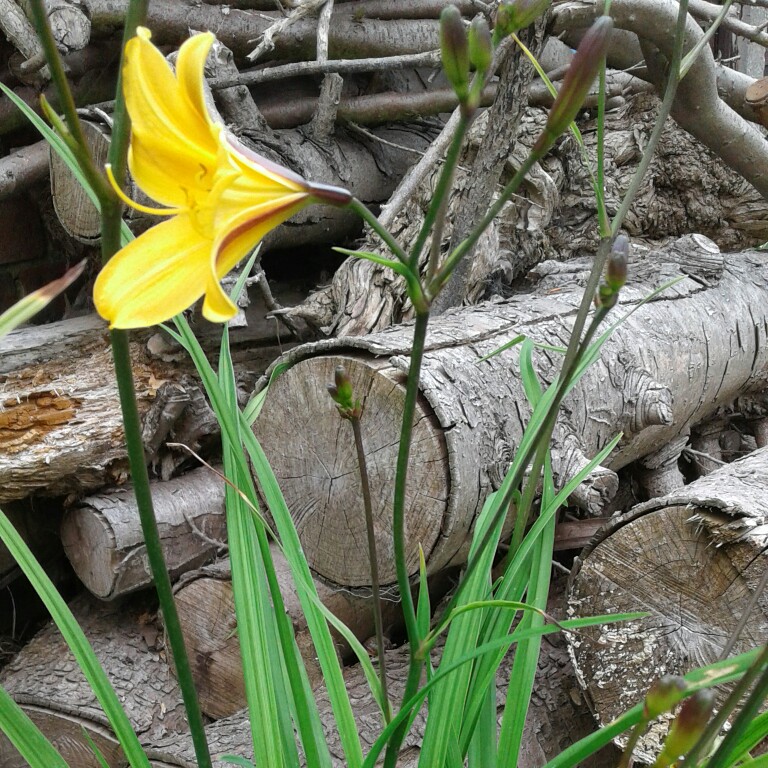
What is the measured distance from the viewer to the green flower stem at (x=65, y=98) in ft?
1.20

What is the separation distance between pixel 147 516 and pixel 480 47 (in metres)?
0.32

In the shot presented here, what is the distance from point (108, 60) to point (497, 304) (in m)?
1.12

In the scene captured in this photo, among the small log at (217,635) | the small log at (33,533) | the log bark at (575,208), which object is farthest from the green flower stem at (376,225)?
the small log at (33,533)

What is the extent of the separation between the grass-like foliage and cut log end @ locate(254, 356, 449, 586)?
37 centimetres

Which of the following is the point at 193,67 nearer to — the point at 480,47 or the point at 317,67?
the point at 480,47

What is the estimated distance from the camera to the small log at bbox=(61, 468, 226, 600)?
1.55m

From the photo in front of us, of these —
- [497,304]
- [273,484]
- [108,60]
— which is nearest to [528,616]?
[273,484]

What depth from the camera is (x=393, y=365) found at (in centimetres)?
126

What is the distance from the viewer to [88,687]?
57.1 inches

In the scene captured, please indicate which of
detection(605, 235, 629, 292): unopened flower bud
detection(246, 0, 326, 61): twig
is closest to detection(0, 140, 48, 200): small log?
detection(246, 0, 326, 61): twig

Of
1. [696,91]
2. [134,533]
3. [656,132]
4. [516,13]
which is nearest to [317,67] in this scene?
[696,91]

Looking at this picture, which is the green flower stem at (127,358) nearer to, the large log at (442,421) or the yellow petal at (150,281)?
the yellow petal at (150,281)

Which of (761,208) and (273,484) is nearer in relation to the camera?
(273,484)

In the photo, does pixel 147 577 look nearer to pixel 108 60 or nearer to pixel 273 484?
pixel 273 484
